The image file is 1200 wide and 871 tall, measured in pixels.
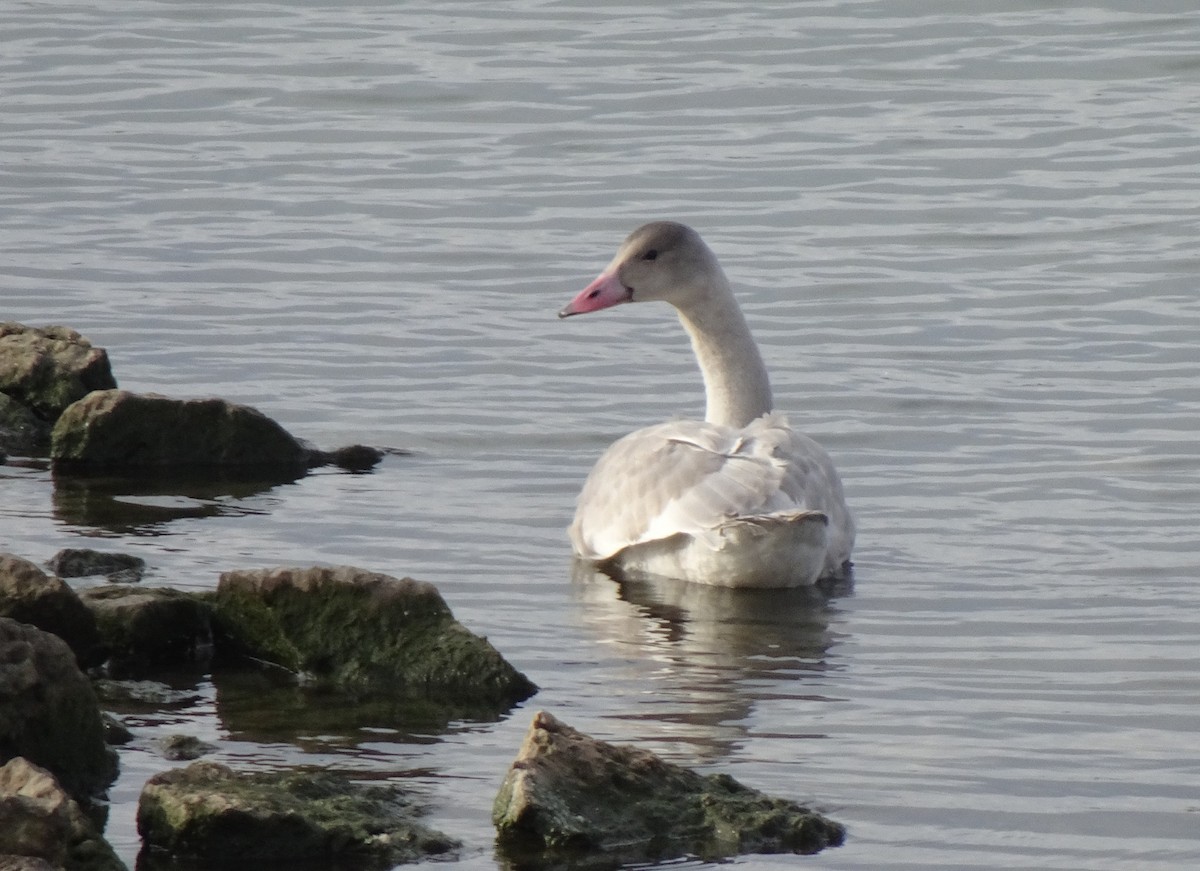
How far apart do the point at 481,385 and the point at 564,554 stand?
2676mm

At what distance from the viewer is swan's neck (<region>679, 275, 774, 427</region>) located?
9508mm

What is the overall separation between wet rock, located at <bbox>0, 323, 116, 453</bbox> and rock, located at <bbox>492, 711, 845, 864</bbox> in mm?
4993

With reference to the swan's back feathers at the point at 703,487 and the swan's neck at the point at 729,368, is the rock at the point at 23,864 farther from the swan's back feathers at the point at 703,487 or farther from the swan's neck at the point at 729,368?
the swan's neck at the point at 729,368

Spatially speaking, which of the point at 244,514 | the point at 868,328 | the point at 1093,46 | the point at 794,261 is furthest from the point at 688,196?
the point at 244,514

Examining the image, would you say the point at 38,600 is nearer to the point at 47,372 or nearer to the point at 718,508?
the point at 718,508

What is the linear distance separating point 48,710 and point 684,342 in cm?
706

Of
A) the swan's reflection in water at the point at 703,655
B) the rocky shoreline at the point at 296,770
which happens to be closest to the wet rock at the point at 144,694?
the rocky shoreline at the point at 296,770

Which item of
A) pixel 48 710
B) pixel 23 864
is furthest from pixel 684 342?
pixel 23 864

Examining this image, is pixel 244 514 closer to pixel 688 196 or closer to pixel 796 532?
pixel 796 532

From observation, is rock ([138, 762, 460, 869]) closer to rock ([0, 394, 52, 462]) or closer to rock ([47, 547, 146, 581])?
rock ([47, 547, 146, 581])

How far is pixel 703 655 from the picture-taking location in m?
7.11

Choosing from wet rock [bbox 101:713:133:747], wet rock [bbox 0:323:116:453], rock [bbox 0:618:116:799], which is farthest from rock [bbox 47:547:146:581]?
wet rock [bbox 0:323:116:453]

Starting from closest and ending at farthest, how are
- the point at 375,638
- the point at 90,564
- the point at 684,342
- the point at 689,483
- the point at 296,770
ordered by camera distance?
the point at 296,770 → the point at 375,638 → the point at 90,564 → the point at 689,483 → the point at 684,342

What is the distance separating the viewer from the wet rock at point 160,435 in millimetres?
9289
